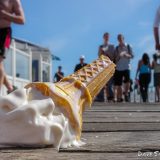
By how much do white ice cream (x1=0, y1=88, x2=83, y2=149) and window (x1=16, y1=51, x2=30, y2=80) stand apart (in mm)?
26013

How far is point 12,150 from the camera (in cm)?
219

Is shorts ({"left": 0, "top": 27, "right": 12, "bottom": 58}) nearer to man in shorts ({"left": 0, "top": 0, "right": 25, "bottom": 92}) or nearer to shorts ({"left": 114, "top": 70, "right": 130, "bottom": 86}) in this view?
man in shorts ({"left": 0, "top": 0, "right": 25, "bottom": 92})

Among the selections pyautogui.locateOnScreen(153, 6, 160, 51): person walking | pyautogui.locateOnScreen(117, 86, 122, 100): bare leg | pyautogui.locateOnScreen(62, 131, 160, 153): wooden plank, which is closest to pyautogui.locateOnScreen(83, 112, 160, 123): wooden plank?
pyautogui.locateOnScreen(153, 6, 160, 51): person walking

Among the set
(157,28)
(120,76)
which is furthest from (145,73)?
(157,28)

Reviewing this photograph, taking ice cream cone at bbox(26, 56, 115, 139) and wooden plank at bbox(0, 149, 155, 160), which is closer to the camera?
wooden plank at bbox(0, 149, 155, 160)

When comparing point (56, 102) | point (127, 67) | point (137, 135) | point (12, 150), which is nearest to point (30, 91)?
point (56, 102)

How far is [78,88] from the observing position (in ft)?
8.57

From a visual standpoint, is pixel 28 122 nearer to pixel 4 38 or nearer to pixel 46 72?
pixel 4 38

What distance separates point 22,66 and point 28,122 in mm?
28304

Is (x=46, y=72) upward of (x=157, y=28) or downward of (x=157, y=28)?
upward

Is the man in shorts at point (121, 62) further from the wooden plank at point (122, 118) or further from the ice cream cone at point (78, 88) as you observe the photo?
the ice cream cone at point (78, 88)

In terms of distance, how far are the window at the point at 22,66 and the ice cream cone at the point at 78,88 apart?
2539 cm

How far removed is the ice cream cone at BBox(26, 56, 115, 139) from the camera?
2.36 metres

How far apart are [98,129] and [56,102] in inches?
49.4
